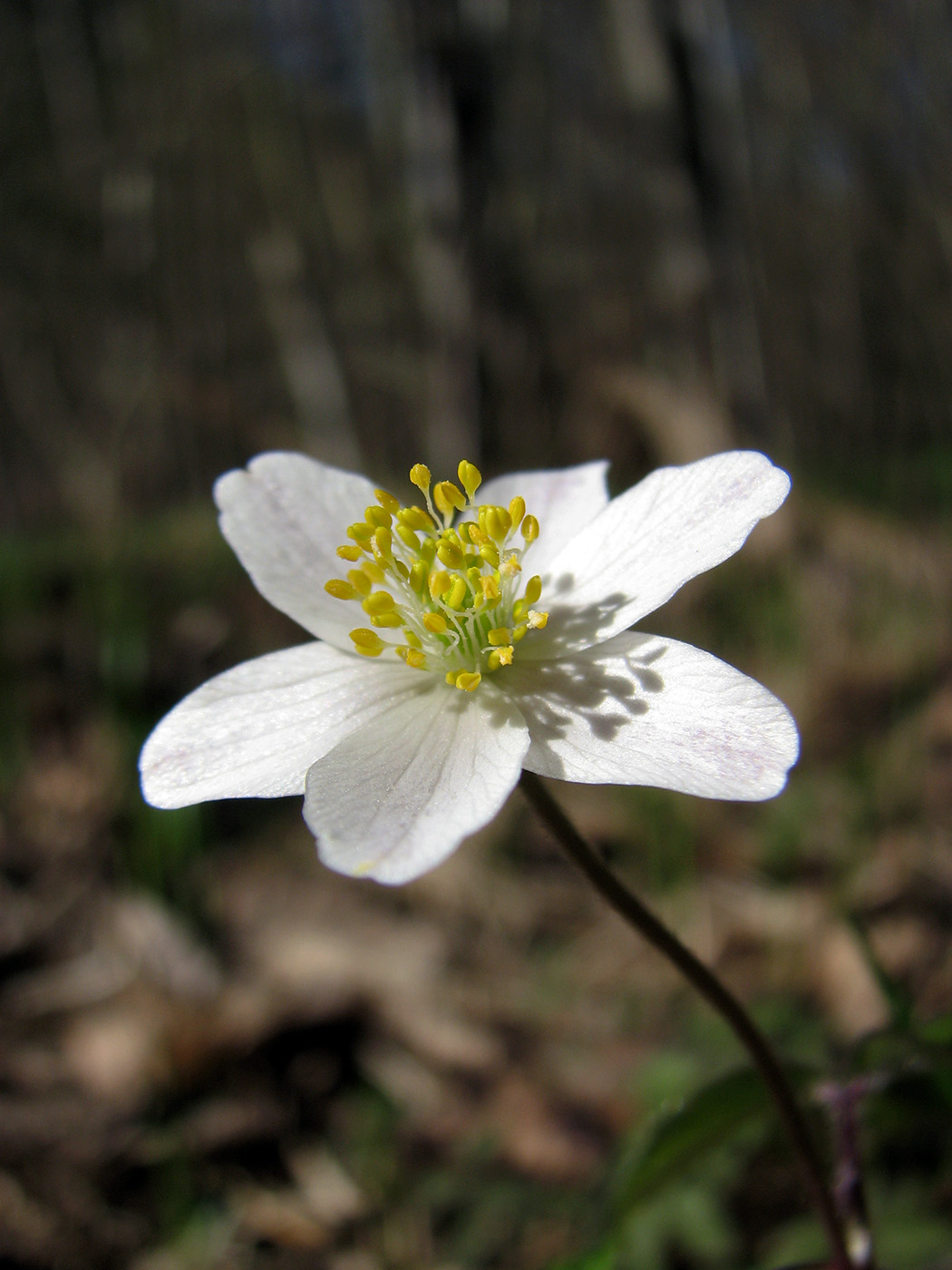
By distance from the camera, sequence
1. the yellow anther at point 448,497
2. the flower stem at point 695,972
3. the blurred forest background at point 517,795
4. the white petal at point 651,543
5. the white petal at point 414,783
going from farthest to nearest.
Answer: the blurred forest background at point 517,795 < the yellow anther at point 448,497 < the white petal at point 651,543 < the flower stem at point 695,972 < the white petal at point 414,783

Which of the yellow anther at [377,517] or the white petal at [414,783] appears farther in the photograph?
the yellow anther at [377,517]

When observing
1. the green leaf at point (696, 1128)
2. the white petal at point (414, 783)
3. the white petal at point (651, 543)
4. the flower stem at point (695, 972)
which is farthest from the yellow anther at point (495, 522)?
the green leaf at point (696, 1128)

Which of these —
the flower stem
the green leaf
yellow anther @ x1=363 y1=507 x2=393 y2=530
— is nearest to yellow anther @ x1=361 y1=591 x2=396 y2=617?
yellow anther @ x1=363 y1=507 x2=393 y2=530

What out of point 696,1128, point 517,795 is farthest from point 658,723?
point 517,795

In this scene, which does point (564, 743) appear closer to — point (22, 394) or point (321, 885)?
point (321, 885)

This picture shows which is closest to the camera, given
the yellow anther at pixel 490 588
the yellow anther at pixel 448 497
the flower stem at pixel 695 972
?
the flower stem at pixel 695 972

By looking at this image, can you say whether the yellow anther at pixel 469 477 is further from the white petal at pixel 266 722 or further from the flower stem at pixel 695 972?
the flower stem at pixel 695 972

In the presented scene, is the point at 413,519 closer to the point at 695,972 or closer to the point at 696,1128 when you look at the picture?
the point at 695,972
